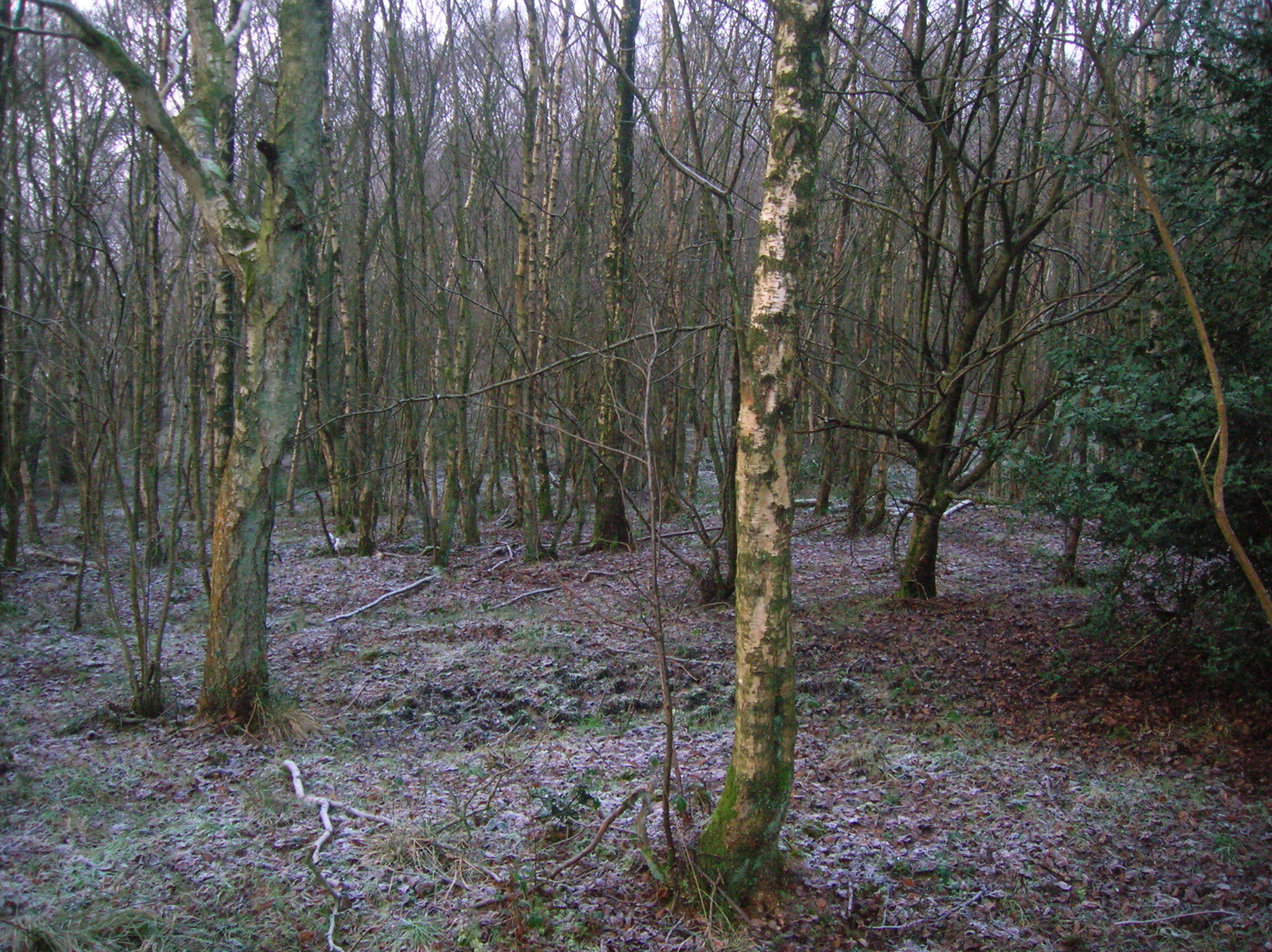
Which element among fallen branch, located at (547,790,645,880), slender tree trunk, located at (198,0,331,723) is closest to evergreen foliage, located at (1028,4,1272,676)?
fallen branch, located at (547,790,645,880)

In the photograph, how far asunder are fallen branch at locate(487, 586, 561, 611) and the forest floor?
609 millimetres

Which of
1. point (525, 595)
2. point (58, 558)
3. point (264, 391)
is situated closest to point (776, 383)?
point (264, 391)

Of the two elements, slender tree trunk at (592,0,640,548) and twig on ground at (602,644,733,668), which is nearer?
twig on ground at (602,644,733,668)

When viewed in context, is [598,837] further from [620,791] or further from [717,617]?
[717,617]

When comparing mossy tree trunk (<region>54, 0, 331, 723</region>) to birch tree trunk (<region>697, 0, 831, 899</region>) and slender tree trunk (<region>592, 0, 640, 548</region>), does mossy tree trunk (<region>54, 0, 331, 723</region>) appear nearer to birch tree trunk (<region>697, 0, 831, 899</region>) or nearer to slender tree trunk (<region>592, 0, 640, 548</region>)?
birch tree trunk (<region>697, 0, 831, 899</region>)

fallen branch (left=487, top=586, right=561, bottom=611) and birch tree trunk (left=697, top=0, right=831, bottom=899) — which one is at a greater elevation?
birch tree trunk (left=697, top=0, right=831, bottom=899)

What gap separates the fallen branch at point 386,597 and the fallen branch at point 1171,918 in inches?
273

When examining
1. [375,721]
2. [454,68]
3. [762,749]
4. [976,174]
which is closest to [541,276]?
[454,68]

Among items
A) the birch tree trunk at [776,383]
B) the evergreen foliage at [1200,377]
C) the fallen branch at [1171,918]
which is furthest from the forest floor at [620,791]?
the evergreen foliage at [1200,377]

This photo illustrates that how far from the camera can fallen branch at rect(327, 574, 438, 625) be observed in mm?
8227

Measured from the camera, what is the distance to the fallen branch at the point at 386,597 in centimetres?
823

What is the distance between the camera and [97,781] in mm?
4520

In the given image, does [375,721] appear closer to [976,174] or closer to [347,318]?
[976,174]

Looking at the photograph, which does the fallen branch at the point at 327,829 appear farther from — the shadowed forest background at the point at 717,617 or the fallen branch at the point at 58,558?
the fallen branch at the point at 58,558
